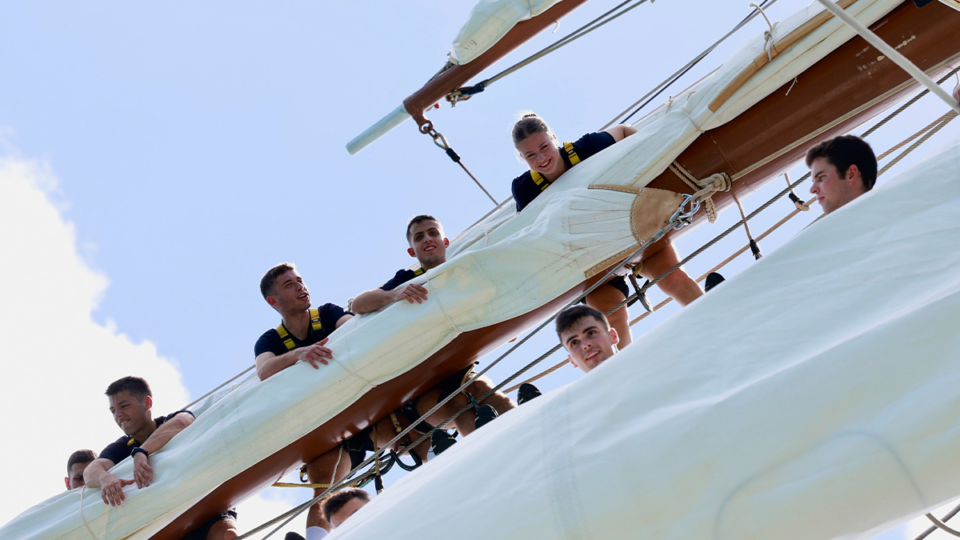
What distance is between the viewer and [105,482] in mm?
3656

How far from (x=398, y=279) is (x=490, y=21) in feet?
6.49

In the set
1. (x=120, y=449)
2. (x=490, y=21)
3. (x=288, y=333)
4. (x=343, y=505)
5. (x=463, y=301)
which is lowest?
(x=343, y=505)

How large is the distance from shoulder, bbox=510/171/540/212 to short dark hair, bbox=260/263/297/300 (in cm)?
109

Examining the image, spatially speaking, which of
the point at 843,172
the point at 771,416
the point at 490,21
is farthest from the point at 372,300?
the point at 771,416

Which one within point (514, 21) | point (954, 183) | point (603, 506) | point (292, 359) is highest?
point (514, 21)

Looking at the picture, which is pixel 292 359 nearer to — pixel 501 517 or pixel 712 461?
pixel 501 517

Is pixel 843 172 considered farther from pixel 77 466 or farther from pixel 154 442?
pixel 77 466

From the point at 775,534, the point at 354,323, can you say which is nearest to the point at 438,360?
the point at 354,323

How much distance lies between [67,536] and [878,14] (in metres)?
3.85

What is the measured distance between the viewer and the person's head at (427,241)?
391cm

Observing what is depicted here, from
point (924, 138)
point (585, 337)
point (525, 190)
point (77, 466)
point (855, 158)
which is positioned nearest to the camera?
point (855, 158)

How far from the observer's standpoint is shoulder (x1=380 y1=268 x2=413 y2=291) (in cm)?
382

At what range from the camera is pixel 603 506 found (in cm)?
171

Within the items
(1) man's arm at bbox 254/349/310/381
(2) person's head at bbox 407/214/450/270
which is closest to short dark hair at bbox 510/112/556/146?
(2) person's head at bbox 407/214/450/270
